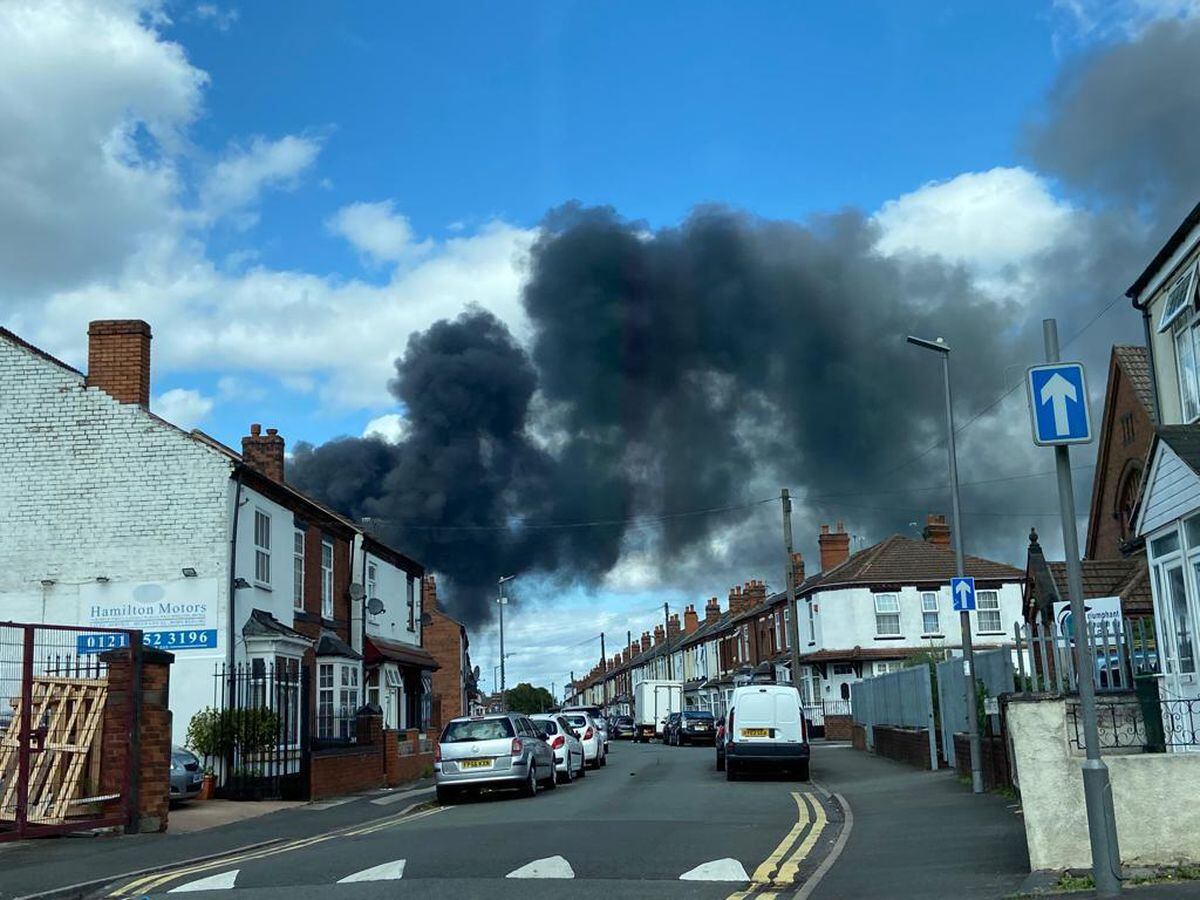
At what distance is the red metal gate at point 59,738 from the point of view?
14.7m

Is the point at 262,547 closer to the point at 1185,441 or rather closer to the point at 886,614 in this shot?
the point at 1185,441

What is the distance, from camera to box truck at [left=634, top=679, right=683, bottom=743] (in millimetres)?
64062

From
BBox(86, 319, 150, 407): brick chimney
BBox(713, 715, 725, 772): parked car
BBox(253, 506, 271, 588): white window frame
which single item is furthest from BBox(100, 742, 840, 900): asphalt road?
BBox(86, 319, 150, 407): brick chimney

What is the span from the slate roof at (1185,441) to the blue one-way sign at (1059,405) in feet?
17.0

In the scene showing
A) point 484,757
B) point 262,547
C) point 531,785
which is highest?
point 262,547

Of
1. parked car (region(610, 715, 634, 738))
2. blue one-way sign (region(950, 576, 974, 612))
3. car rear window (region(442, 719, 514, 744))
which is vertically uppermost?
blue one-way sign (region(950, 576, 974, 612))

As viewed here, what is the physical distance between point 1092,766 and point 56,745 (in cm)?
1217

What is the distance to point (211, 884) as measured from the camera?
36.9 feet

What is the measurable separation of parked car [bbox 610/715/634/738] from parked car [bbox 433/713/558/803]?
5309 centimetres

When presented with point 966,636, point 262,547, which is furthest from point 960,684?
point 262,547

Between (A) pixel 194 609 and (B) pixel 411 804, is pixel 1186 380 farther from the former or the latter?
(A) pixel 194 609

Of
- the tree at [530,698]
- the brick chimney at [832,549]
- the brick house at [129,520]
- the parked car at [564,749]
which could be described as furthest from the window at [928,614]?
the tree at [530,698]

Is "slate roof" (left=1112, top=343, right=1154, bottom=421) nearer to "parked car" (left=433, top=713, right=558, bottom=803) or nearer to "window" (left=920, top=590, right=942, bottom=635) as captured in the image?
"parked car" (left=433, top=713, right=558, bottom=803)

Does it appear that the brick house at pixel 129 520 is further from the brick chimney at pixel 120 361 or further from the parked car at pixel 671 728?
the parked car at pixel 671 728
